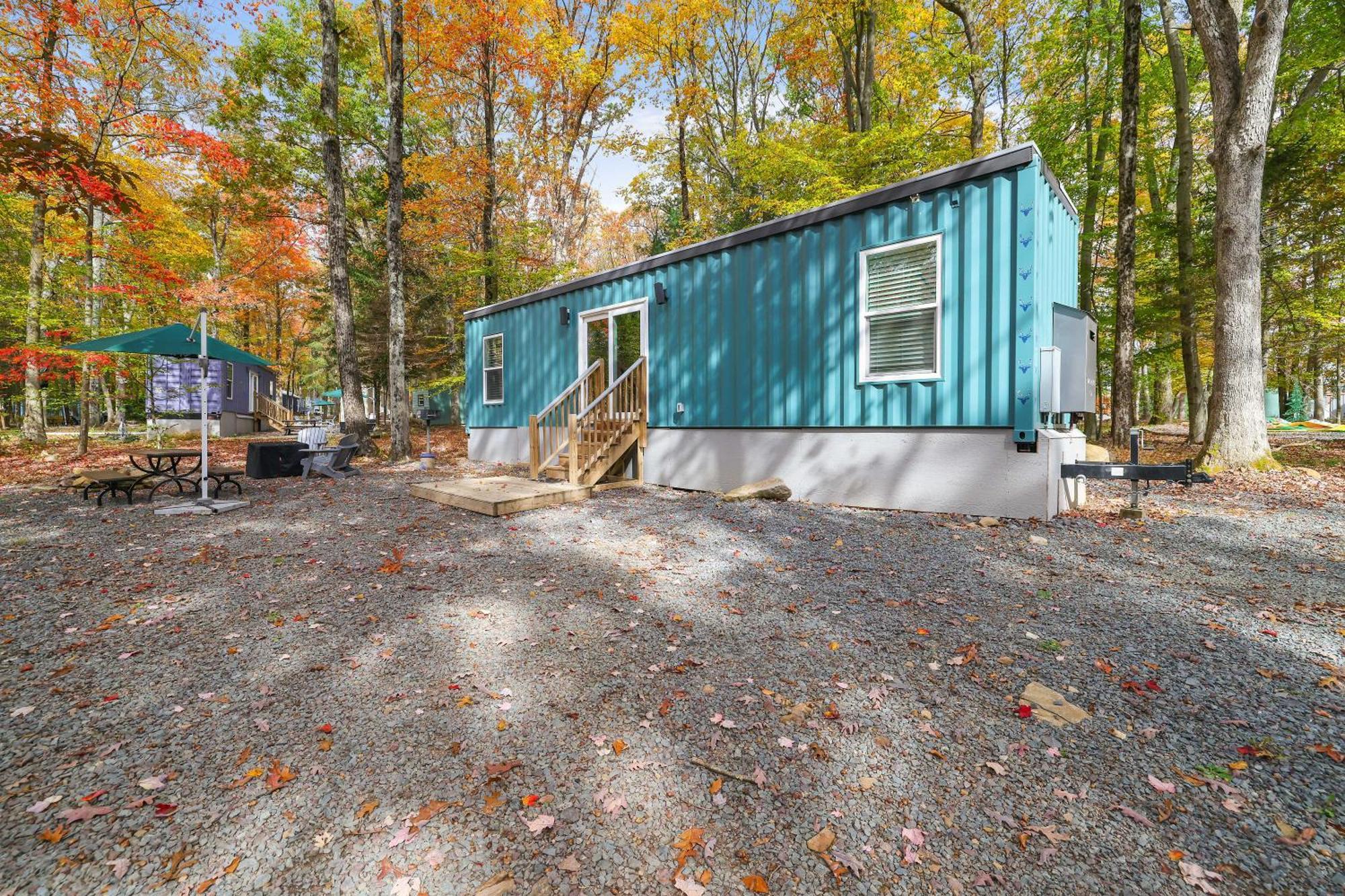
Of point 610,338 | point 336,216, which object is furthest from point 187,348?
point 336,216

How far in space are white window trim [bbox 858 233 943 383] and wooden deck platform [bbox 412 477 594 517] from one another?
363cm

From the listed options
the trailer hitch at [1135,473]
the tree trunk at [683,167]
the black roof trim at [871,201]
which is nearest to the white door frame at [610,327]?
the black roof trim at [871,201]

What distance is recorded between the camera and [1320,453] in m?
8.80

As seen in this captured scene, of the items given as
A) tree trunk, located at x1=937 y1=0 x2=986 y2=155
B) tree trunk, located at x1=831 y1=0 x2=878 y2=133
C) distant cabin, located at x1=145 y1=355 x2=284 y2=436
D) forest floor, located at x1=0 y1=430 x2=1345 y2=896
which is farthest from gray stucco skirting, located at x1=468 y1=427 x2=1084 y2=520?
distant cabin, located at x1=145 y1=355 x2=284 y2=436

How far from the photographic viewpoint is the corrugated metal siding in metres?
4.99

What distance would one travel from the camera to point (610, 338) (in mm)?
8602

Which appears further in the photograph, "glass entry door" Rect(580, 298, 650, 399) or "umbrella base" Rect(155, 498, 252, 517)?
"glass entry door" Rect(580, 298, 650, 399)

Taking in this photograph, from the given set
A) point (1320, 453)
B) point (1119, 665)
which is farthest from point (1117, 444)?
point (1119, 665)

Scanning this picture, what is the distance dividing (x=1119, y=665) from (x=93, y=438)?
75.1 ft

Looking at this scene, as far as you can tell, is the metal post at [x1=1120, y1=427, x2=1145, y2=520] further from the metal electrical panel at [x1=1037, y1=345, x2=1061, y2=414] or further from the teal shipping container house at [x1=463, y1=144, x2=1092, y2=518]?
the metal electrical panel at [x1=1037, y1=345, x2=1061, y2=414]

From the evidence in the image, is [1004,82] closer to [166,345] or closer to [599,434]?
[599,434]

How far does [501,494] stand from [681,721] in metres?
4.45

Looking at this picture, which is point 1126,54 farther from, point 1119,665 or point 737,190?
point 1119,665

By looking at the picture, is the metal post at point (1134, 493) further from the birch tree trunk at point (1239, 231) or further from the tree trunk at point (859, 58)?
the tree trunk at point (859, 58)
